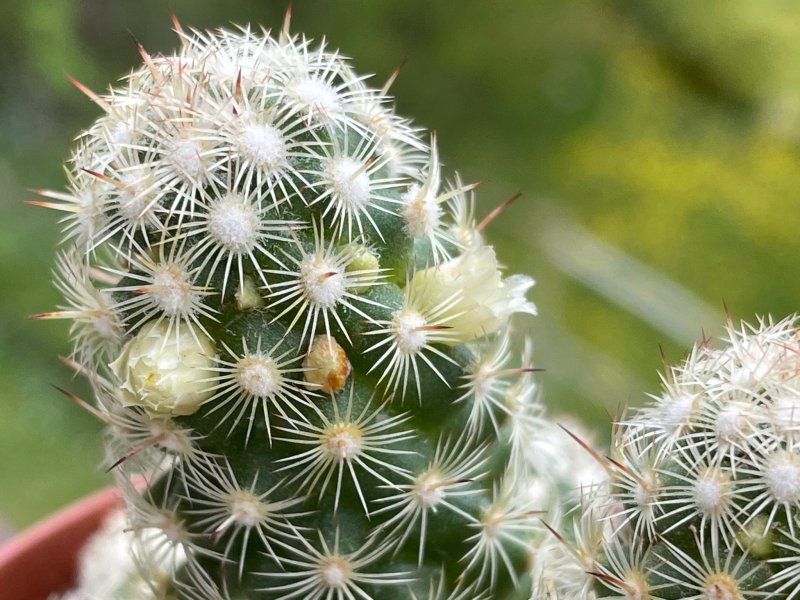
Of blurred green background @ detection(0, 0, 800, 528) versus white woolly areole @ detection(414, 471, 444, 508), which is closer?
white woolly areole @ detection(414, 471, 444, 508)

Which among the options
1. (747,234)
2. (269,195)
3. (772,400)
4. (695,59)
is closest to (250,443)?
(269,195)

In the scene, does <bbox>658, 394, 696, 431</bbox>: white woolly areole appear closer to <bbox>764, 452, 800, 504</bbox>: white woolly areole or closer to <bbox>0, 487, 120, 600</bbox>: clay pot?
<bbox>764, 452, 800, 504</bbox>: white woolly areole

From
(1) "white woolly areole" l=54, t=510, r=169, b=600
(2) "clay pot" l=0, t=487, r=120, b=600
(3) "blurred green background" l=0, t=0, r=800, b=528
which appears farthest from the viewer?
(3) "blurred green background" l=0, t=0, r=800, b=528

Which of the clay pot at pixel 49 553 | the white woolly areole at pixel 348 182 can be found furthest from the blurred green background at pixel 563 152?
the white woolly areole at pixel 348 182

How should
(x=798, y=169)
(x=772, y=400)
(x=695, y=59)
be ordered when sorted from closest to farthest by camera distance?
(x=772, y=400), (x=798, y=169), (x=695, y=59)

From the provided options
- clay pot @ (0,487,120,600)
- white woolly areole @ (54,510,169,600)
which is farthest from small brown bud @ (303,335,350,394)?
clay pot @ (0,487,120,600)

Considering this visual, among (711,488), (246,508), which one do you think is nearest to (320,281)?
(246,508)

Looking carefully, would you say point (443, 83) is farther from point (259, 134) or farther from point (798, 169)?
point (259, 134)
